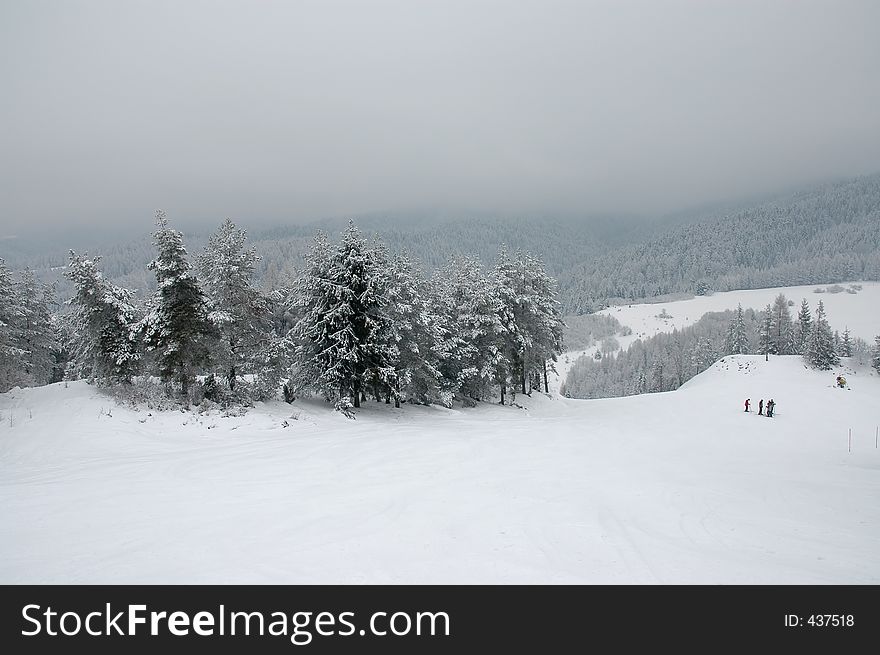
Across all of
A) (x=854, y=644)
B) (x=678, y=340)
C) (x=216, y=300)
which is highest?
(x=216, y=300)

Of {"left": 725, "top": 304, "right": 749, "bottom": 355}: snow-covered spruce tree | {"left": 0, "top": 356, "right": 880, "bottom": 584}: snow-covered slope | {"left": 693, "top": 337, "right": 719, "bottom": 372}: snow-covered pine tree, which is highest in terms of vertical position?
{"left": 0, "top": 356, "right": 880, "bottom": 584}: snow-covered slope

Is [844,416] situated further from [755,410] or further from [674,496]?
[674,496]

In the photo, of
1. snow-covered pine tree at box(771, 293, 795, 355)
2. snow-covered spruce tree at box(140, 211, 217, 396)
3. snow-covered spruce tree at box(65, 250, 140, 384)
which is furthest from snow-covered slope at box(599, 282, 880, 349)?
snow-covered spruce tree at box(65, 250, 140, 384)

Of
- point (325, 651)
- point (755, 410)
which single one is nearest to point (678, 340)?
point (755, 410)

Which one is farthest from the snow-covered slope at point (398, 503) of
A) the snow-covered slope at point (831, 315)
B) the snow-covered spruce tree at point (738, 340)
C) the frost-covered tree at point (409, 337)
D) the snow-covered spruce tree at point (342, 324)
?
the snow-covered slope at point (831, 315)

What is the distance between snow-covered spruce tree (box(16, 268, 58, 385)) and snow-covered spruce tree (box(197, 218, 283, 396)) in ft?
77.4

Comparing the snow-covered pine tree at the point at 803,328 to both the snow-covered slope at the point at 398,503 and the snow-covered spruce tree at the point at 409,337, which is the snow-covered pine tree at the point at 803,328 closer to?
the snow-covered slope at the point at 398,503

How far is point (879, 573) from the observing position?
6.27 meters

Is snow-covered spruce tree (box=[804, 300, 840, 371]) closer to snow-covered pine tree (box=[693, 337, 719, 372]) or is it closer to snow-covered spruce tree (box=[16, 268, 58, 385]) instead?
snow-covered pine tree (box=[693, 337, 719, 372])

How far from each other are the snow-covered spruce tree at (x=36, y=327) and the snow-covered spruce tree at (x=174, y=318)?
2261 centimetres

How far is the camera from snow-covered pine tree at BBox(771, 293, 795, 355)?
6807cm

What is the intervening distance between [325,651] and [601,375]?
12771 cm

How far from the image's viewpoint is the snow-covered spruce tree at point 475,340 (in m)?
31.4

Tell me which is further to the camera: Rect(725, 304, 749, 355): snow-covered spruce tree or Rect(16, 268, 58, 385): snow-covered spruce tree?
Rect(725, 304, 749, 355): snow-covered spruce tree
